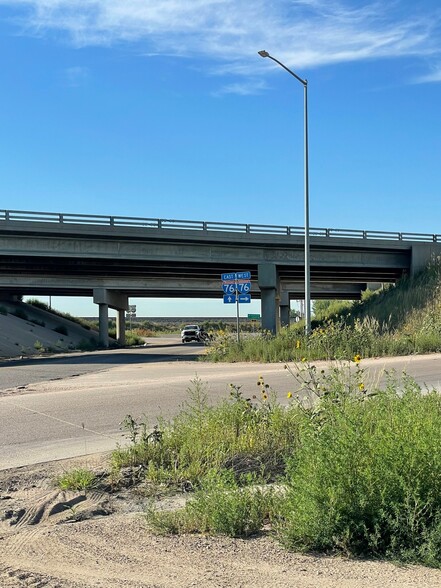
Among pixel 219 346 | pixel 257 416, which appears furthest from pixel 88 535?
pixel 219 346

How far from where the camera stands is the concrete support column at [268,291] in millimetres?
43281

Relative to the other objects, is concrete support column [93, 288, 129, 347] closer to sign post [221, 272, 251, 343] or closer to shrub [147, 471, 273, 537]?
sign post [221, 272, 251, 343]

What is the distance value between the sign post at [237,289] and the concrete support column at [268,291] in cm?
1502

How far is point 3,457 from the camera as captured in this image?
816cm

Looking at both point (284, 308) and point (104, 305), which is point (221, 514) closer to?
point (104, 305)

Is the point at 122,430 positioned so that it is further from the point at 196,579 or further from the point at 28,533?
the point at 196,579

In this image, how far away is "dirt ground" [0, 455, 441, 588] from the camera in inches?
157

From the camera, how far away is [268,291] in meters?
44.2

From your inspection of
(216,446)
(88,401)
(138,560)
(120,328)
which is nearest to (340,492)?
(138,560)

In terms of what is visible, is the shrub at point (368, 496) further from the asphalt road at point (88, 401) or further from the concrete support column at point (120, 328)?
the concrete support column at point (120, 328)

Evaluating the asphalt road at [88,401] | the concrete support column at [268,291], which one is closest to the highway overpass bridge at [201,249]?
the concrete support column at [268,291]

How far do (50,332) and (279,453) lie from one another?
59423 mm

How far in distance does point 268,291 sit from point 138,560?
40.0m

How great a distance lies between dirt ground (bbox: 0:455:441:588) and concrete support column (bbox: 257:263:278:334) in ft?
124
